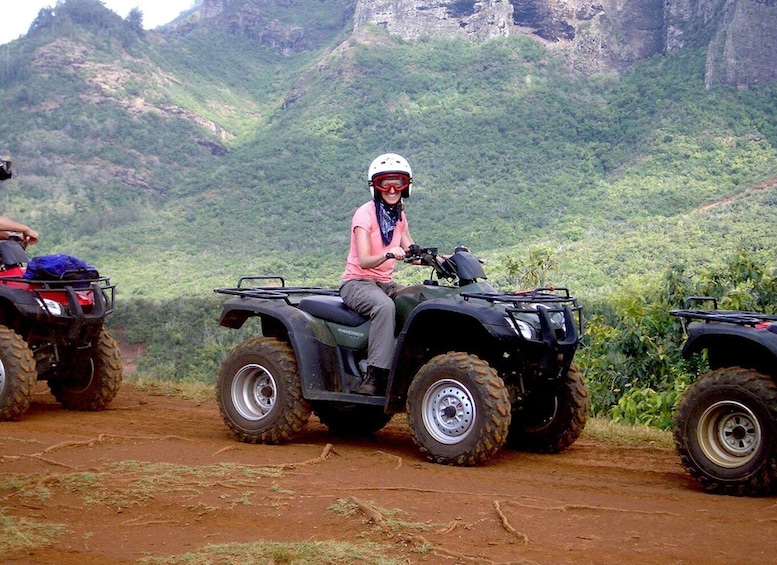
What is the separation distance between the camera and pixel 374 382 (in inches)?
319

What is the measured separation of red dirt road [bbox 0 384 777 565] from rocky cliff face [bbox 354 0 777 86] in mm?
63463

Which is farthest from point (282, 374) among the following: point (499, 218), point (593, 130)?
point (593, 130)

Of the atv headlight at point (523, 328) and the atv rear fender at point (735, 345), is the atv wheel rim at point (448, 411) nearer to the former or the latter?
the atv headlight at point (523, 328)

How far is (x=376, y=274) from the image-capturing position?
8.46m

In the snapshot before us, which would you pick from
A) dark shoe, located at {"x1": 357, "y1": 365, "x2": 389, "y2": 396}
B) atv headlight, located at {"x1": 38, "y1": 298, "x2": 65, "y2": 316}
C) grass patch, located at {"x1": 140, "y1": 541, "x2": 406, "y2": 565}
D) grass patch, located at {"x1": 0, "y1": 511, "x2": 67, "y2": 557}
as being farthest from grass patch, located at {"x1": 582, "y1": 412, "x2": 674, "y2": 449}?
grass patch, located at {"x1": 0, "y1": 511, "x2": 67, "y2": 557}

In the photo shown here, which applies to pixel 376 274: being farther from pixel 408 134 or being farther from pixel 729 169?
pixel 408 134

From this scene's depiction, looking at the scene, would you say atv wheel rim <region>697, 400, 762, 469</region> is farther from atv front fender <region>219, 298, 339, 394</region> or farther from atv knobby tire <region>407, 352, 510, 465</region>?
atv front fender <region>219, 298, 339, 394</region>

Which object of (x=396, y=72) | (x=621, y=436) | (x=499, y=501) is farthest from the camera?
(x=396, y=72)

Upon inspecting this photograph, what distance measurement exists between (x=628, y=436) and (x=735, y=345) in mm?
2201

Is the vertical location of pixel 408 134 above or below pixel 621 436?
above

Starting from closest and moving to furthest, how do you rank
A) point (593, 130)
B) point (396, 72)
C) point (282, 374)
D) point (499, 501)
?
point (499, 501) → point (282, 374) → point (593, 130) → point (396, 72)

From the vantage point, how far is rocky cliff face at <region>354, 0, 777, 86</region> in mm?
66688

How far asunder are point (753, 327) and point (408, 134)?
63943 millimetres

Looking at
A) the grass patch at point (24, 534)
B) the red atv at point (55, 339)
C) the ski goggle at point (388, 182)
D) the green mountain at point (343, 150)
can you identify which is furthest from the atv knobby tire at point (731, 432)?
the green mountain at point (343, 150)
